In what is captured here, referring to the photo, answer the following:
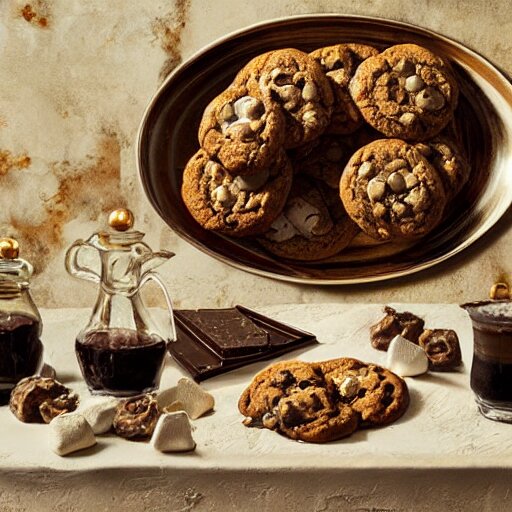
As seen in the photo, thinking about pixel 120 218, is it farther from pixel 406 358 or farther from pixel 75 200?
pixel 75 200

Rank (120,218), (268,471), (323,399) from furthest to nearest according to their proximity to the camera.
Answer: (120,218) < (323,399) < (268,471)

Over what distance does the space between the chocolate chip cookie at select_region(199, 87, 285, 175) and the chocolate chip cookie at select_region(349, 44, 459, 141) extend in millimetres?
198

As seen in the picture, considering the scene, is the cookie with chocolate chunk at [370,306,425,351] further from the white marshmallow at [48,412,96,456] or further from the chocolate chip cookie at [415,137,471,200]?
the white marshmallow at [48,412,96,456]

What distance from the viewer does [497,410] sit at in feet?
4.59

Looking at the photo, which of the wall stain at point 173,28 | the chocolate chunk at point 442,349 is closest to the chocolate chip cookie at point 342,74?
the wall stain at point 173,28

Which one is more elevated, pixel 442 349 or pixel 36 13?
pixel 36 13

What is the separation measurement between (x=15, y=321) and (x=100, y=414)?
0.22 meters

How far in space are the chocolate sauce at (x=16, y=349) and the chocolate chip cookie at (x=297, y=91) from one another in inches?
30.6

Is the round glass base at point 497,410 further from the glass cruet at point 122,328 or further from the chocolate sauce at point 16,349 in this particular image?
the chocolate sauce at point 16,349

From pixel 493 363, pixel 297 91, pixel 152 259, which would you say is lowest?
pixel 493 363

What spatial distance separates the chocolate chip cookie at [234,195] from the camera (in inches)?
79.4

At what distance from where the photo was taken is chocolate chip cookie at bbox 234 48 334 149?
6.50ft

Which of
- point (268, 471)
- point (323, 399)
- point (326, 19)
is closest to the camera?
point (268, 471)

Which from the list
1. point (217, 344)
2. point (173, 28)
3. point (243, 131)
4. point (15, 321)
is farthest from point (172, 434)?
point (173, 28)
